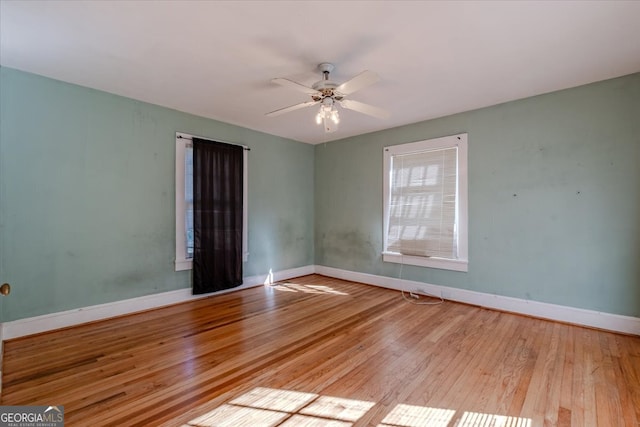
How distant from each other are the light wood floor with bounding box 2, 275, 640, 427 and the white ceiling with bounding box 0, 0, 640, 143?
2.58 meters

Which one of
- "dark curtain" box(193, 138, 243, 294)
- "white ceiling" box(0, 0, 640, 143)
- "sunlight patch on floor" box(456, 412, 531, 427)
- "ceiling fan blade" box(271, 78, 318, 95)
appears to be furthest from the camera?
"dark curtain" box(193, 138, 243, 294)

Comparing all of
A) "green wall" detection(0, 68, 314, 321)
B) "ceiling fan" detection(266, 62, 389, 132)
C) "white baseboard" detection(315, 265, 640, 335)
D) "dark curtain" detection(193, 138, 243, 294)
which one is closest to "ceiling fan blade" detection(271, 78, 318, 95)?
"ceiling fan" detection(266, 62, 389, 132)

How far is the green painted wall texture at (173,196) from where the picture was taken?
2867 mm

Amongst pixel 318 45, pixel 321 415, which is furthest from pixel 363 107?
pixel 321 415

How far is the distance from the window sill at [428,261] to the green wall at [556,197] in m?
0.09

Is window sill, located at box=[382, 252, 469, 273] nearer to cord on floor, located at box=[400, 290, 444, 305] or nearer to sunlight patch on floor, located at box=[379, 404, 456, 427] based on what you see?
cord on floor, located at box=[400, 290, 444, 305]

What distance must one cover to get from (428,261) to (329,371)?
8.35ft

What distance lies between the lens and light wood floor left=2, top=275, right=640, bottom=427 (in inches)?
70.2

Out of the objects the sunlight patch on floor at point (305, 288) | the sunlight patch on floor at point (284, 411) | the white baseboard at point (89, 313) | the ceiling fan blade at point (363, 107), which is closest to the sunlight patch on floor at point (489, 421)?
the sunlight patch on floor at point (284, 411)

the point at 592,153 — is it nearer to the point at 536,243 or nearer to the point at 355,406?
the point at 536,243

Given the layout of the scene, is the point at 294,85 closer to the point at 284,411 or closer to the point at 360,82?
the point at 360,82

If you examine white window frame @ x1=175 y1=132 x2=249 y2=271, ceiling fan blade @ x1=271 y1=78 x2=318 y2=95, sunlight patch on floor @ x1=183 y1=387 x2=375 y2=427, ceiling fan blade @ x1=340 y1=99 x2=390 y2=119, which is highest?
ceiling fan blade @ x1=271 y1=78 x2=318 y2=95

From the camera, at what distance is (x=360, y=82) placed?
2.38m

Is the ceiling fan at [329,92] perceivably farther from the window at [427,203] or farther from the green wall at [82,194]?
the green wall at [82,194]
